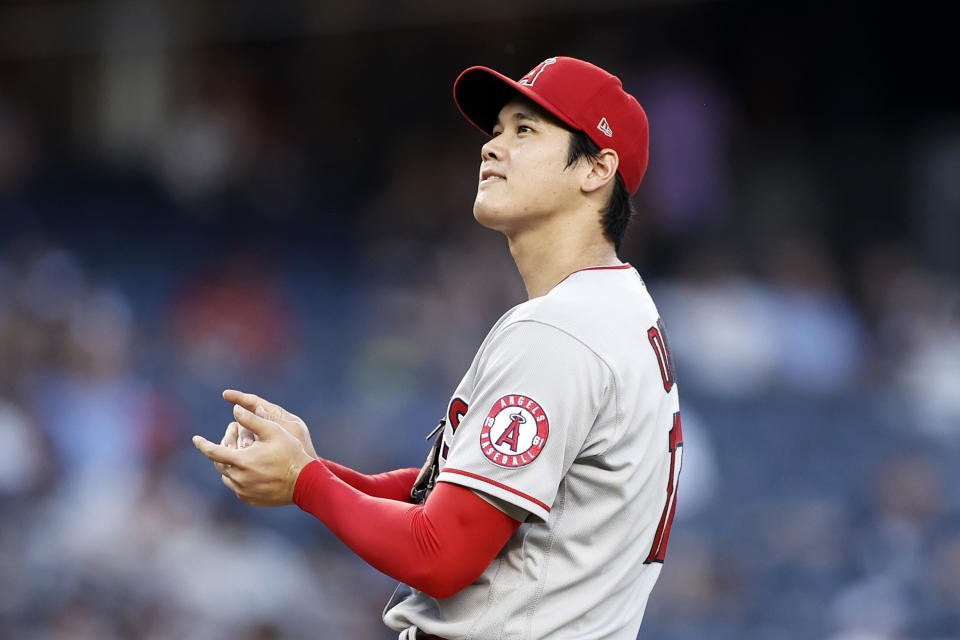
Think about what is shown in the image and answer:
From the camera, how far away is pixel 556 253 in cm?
238

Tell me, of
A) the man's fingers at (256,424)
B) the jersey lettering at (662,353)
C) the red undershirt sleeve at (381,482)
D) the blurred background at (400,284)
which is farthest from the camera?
the blurred background at (400,284)

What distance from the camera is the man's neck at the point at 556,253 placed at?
2.37m

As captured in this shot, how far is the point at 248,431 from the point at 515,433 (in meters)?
0.55

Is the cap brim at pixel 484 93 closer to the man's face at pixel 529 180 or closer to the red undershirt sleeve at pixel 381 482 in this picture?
the man's face at pixel 529 180

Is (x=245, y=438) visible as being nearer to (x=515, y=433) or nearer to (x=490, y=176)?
(x=515, y=433)

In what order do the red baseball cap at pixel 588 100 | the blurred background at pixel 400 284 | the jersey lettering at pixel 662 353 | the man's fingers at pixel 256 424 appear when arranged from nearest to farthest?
1. the man's fingers at pixel 256 424
2. the jersey lettering at pixel 662 353
3. the red baseball cap at pixel 588 100
4. the blurred background at pixel 400 284

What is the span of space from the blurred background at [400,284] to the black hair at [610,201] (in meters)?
4.10

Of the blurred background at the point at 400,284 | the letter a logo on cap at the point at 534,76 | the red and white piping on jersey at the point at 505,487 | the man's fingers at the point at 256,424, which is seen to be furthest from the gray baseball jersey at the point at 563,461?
the blurred background at the point at 400,284

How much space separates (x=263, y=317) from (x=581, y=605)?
5.84 m

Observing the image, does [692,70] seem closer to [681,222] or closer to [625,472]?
[681,222]

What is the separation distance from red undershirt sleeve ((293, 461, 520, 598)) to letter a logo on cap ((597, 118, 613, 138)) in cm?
83

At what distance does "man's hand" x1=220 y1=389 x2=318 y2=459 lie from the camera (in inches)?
84.7

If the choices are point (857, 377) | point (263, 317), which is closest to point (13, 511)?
point (263, 317)

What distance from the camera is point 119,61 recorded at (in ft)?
29.6
